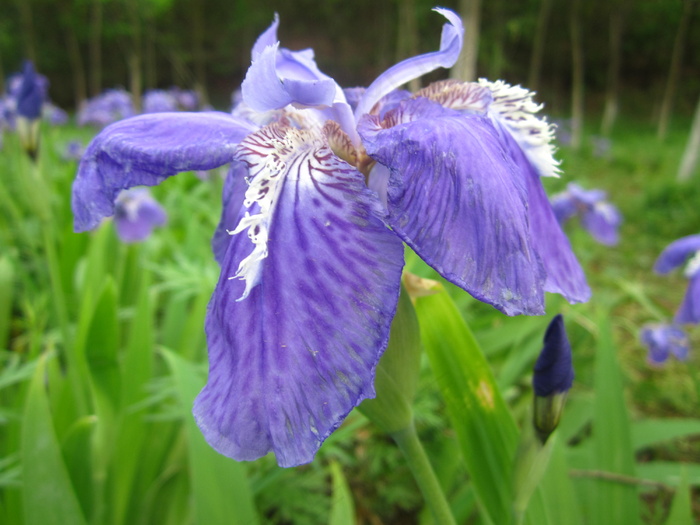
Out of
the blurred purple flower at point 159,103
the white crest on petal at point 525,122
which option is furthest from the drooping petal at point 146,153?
the blurred purple flower at point 159,103

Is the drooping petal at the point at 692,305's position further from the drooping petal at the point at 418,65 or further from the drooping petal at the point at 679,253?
the drooping petal at the point at 418,65

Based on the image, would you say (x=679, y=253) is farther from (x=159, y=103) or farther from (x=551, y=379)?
(x=159, y=103)

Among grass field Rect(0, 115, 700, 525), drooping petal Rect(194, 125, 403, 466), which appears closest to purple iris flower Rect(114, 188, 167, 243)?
grass field Rect(0, 115, 700, 525)

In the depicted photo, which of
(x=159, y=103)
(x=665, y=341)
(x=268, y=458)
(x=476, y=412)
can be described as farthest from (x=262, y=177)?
(x=159, y=103)

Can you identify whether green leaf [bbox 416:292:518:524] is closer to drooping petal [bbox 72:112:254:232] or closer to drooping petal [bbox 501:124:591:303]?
drooping petal [bbox 501:124:591:303]

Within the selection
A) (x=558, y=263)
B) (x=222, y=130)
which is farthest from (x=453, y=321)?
(x=222, y=130)

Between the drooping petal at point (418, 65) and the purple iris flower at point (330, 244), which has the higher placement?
the drooping petal at point (418, 65)

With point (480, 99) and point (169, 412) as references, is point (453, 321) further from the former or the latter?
point (169, 412)
